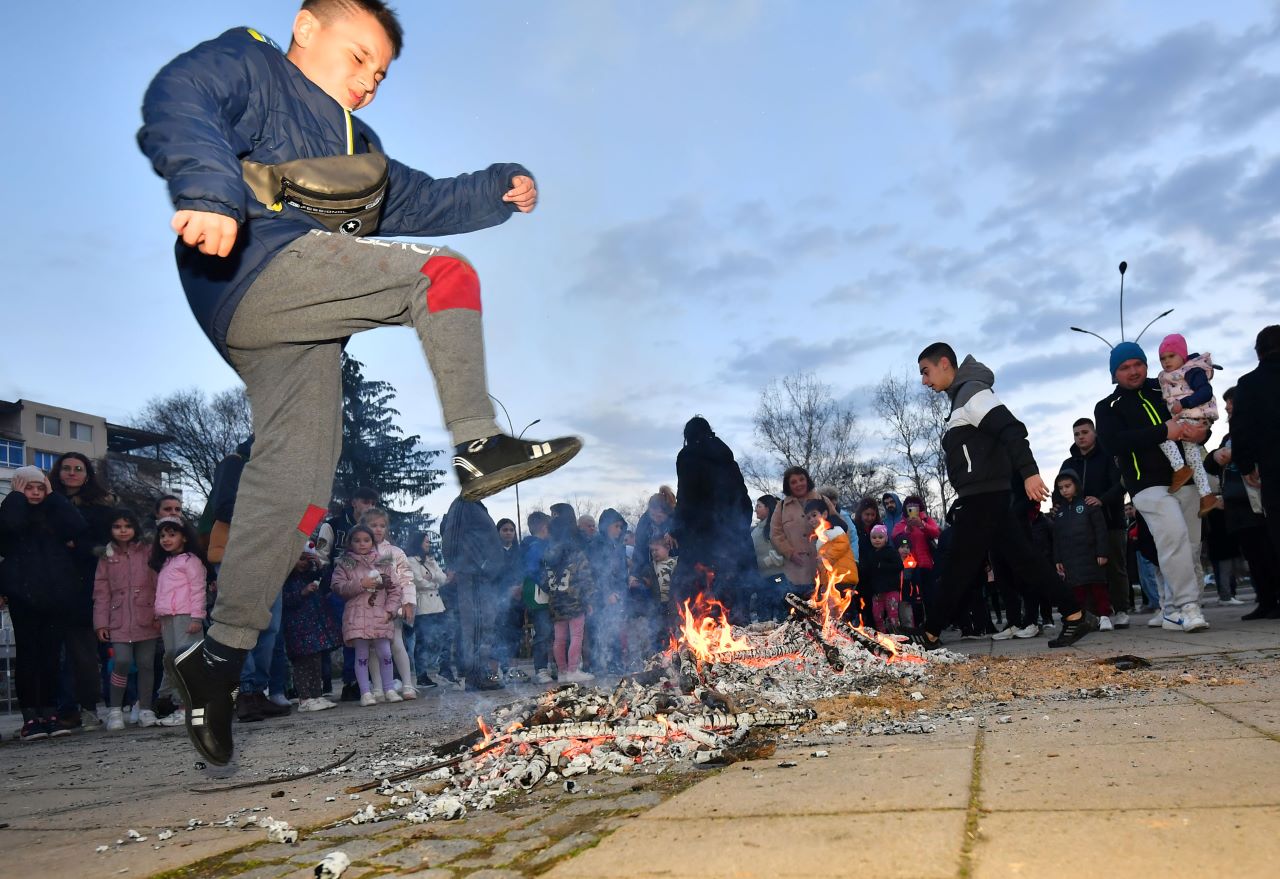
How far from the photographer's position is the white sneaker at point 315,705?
280 inches

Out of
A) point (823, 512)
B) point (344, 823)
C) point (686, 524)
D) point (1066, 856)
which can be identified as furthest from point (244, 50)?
point (823, 512)

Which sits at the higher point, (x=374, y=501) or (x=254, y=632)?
(x=374, y=501)

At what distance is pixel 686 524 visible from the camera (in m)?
7.82

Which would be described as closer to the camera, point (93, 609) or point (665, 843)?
point (665, 843)

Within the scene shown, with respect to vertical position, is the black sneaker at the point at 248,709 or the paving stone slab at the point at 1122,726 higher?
the paving stone slab at the point at 1122,726

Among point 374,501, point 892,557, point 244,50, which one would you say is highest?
point 244,50

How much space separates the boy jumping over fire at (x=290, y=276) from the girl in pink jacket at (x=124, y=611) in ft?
17.1

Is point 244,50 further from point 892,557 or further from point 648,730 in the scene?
point 892,557

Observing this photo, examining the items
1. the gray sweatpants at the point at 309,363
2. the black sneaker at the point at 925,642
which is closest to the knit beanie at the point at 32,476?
the gray sweatpants at the point at 309,363

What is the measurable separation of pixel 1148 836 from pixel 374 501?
7751 mm

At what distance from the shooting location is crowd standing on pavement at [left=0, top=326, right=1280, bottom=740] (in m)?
6.31

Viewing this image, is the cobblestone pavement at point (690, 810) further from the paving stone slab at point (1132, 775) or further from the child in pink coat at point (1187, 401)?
the child in pink coat at point (1187, 401)

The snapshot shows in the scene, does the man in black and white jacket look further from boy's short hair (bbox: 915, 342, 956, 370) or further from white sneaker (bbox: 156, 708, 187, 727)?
white sneaker (bbox: 156, 708, 187, 727)

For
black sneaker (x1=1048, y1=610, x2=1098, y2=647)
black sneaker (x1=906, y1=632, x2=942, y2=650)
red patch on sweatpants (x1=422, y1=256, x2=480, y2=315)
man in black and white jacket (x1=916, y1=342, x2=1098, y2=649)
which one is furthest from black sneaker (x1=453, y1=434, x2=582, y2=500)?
black sneaker (x1=1048, y1=610, x2=1098, y2=647)
